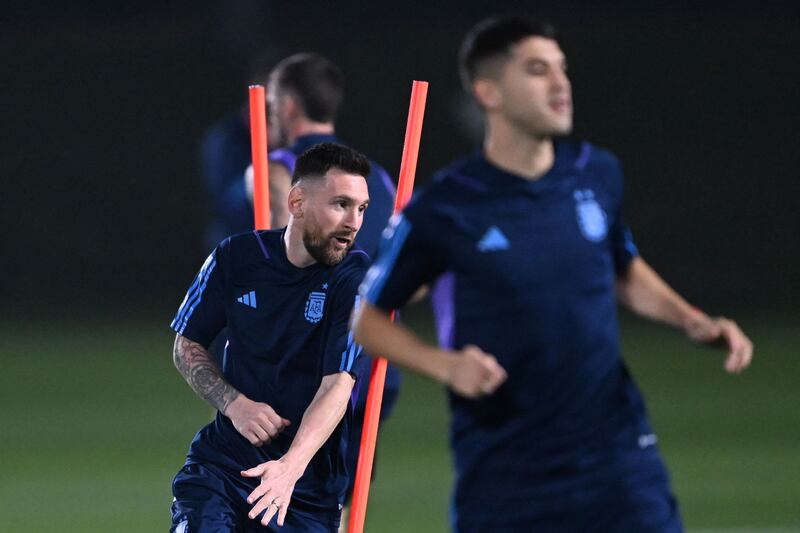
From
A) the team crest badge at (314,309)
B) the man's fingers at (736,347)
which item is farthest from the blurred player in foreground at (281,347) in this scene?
the man's fingers at (736,347)

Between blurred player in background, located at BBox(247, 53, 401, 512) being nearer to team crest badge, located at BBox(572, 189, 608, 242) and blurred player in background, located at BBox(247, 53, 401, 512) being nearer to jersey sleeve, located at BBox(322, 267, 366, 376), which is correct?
jersey sleeve, located at BBox(322, 267, 366, 376)

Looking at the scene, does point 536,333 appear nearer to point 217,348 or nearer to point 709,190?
point 217,348

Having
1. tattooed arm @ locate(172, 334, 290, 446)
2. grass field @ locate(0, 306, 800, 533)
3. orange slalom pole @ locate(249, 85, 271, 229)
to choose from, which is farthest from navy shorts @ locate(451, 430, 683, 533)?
grass field @ locate(0, 306, 800, 533)

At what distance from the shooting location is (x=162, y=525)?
8578mm

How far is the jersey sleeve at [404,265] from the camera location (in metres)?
4.14

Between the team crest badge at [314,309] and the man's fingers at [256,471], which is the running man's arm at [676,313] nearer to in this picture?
the team crest badge at [314,309]

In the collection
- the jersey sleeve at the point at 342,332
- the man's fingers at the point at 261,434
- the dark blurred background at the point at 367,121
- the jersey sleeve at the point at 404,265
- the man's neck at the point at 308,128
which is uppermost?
the dark blurred background at the point at 367,121

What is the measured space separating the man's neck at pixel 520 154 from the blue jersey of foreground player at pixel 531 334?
0.03 metres

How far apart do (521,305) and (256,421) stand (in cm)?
120

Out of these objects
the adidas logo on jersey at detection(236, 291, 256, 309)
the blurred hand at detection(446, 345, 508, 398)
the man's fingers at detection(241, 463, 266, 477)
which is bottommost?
the blurred hand at detection(446, 345, 508, 398)

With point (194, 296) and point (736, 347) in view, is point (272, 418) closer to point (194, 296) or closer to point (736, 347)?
point (194, 296)

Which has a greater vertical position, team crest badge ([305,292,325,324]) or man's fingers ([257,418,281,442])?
team crest badge ([305,292,325,324])

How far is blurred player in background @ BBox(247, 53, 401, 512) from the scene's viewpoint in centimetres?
653

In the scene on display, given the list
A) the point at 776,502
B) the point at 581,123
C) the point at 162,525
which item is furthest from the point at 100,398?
the point at 581,123
